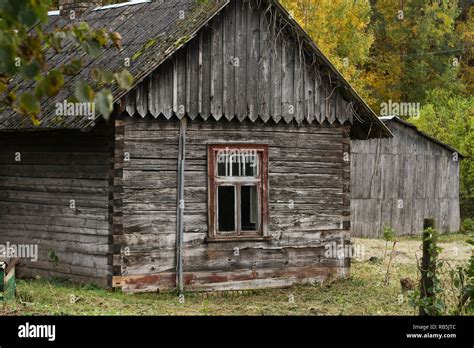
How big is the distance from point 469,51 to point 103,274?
35085 mm

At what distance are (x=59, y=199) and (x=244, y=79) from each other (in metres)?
3.80

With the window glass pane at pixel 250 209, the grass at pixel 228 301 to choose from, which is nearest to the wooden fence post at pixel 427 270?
the grass at pixel 228 301

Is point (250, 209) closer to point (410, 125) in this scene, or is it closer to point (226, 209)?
point (226, 209)

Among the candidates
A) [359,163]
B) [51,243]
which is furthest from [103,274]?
[359,163]

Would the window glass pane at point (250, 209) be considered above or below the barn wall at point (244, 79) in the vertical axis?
Answer: below

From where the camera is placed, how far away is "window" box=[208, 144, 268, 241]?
15133mm

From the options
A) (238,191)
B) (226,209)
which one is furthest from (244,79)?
(226,209)

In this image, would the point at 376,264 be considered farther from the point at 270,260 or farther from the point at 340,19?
the point at 340,19

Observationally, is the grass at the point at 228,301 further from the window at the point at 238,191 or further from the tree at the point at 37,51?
the tree at the point at 37,51

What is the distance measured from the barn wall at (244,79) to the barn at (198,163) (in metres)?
0.02

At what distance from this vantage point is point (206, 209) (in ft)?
49.3

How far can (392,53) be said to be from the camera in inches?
1781

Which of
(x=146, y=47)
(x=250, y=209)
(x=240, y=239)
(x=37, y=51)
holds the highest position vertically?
(x=146, y=47)

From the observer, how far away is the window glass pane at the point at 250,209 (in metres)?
15.7
